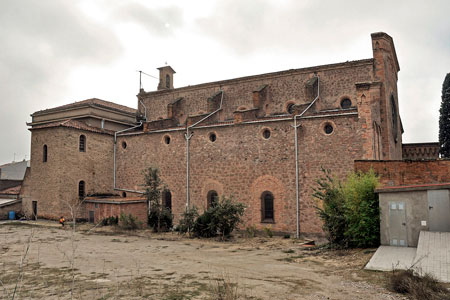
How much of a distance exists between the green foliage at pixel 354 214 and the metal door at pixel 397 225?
1.72ft

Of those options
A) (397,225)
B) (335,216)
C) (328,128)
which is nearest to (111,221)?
(328,128)

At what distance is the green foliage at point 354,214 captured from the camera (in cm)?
1259

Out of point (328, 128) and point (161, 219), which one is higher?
point (328, 128)

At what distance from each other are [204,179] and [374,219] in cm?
1234

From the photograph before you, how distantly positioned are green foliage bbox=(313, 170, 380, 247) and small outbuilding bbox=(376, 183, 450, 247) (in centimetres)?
42

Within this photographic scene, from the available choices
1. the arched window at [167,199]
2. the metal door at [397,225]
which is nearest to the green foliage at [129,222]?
the arched window at [167,199]

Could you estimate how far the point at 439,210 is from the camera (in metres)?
11.4

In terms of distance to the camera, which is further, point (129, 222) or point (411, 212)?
point (129, 222)

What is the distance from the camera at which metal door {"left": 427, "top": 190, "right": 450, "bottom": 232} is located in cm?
1130

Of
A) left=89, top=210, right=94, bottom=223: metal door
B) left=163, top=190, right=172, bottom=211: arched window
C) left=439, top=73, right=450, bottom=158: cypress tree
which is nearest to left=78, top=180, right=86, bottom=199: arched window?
left=89, top=210, right=94, bottom=223: metal door

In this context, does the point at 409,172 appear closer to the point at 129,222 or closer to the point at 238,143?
the point at 238,143

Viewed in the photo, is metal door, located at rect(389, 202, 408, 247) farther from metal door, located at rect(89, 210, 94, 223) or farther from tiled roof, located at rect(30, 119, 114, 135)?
tiled roof, located at rect(30, 119, 114, 135)

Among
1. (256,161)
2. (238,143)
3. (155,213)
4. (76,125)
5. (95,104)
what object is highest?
(95,104)

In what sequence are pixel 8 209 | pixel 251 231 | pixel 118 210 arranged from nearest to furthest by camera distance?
pixel 251 231 < pixel 118 210 < pixel 8 209
